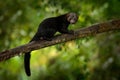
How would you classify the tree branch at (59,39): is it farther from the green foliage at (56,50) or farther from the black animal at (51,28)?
the green foliage at (56,50)

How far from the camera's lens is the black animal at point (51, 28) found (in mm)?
4023

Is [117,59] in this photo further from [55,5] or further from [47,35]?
[47,35]

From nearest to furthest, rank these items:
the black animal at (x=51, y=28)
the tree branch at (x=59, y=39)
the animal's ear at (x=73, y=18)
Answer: the tree branch at (x=59, y=39)
the black animal at (x=51, y=28)
the animal's ear at (x=73, y=18)

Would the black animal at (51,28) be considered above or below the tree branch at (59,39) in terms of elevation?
above

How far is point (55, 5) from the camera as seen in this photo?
5609mm

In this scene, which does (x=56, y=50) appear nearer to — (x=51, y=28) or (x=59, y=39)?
(x=51, y=28)

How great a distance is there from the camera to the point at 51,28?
13.7ft

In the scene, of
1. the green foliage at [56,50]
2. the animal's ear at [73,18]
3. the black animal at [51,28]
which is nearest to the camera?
the black animal at [51,28]

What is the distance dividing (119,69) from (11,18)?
246 centimetres

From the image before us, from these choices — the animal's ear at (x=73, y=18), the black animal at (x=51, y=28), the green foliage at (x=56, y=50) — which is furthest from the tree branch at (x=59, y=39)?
the green foliage at (x=56, y=50)

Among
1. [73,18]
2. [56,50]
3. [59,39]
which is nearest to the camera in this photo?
[59,39]

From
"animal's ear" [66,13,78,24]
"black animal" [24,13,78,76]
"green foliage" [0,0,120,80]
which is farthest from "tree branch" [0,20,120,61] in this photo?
"green foliage" [0,0,120,80]

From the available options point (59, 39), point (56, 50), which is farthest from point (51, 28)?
point (56, 50)

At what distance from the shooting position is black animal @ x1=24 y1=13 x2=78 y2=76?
13.2 feet
